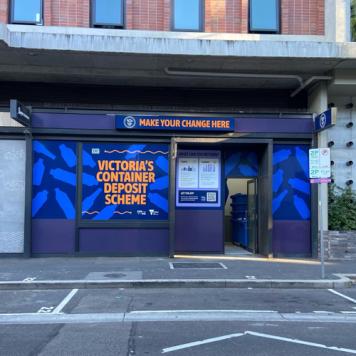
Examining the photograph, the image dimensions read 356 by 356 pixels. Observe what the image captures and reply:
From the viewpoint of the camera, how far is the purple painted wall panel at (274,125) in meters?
14.1

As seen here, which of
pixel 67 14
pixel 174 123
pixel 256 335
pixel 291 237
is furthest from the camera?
pixel 291 237

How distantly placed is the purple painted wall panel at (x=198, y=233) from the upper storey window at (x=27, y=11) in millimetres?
6437

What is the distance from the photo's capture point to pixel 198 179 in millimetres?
14672

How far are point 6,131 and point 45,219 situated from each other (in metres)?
2.50

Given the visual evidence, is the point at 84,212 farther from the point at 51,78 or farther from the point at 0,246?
the point at 51,78

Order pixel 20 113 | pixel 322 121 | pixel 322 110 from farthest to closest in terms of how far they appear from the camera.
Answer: pixel 322 110 < pixel 322 121 < pixel 20 113

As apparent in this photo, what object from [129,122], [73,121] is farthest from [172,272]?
Answer: [73,121]

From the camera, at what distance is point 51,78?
46.8 feet

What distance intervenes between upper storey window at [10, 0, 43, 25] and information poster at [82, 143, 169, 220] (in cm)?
363

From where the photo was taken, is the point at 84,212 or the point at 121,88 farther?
the point at 121,88

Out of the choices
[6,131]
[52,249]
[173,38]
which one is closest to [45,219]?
[52,249]

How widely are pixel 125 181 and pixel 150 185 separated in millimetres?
678

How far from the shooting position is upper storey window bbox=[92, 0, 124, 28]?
14078 millimetres

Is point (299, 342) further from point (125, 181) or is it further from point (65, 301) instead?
point (125, 181)
